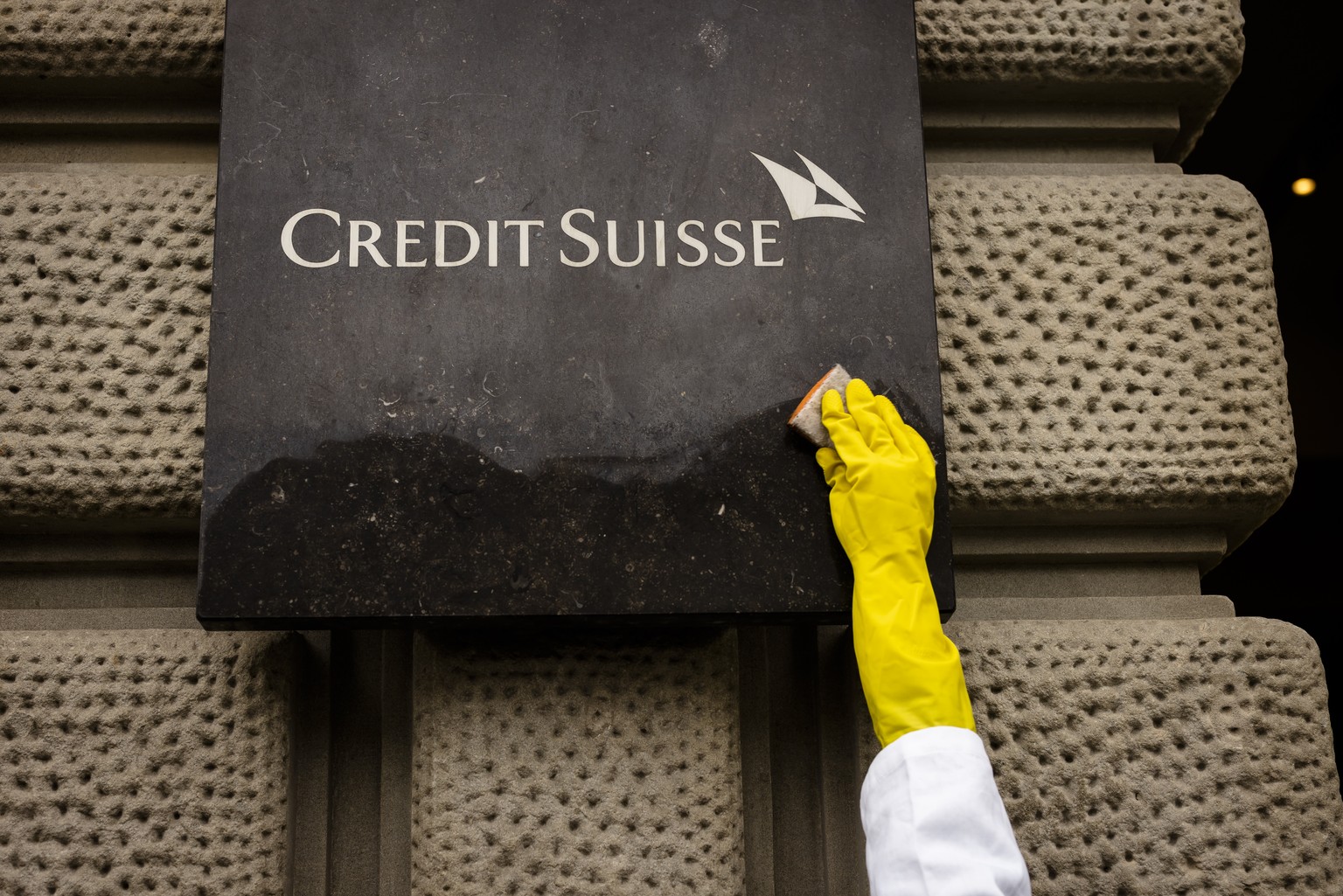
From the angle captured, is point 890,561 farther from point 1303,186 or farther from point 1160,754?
point 1303,186

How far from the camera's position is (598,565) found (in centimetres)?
147

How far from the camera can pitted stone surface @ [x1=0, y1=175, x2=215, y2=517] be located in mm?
1610

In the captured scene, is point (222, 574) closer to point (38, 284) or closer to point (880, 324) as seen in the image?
point (38, 284)

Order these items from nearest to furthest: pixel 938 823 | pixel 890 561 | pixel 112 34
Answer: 1. pixel 938 823
2. pixel 890 561
3. pixel 112 34

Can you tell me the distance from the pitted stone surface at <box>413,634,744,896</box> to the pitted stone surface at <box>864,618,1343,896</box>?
0.27 meters

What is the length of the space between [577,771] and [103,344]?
1011 mm

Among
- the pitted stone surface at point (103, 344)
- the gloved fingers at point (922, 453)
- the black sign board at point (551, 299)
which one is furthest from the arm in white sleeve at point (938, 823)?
the pitted stone surface at point (103, 344)

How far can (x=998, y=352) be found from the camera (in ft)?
5.57

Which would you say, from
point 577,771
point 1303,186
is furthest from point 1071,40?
point 1303,186

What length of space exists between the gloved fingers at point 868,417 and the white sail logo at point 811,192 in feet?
0.89

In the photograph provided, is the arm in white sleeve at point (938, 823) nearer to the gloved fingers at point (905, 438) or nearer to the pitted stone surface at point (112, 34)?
the gloved fingers at point (905, 438)

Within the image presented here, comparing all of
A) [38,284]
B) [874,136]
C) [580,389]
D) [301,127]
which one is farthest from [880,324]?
[38,284]

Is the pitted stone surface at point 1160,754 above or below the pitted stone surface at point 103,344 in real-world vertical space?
below

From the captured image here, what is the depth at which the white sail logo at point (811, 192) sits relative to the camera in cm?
158
